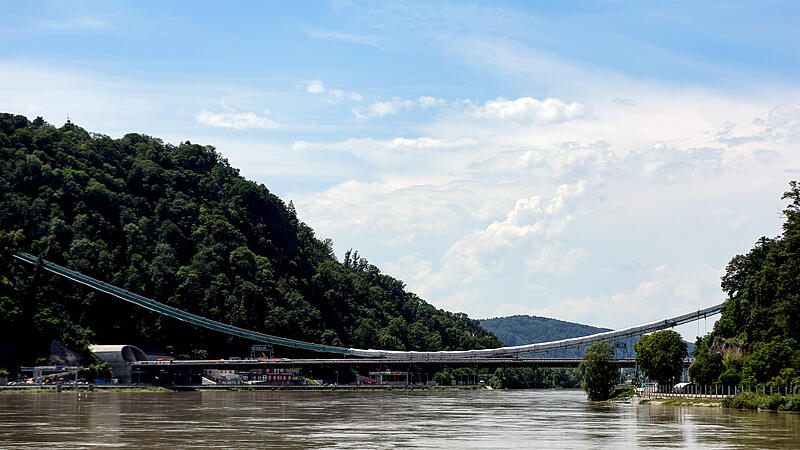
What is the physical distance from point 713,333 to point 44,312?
110 meters

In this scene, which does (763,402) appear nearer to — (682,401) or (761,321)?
(682,401)

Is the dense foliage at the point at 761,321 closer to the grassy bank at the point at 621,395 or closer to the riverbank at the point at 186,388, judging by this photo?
the grassy bank at the point at 621,395

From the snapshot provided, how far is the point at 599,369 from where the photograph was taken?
108938 millimetres

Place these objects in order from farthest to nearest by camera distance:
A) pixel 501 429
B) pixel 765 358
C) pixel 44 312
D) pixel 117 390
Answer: pixel 44 312
pixel 117 390
pixel 765 358
pixel 501 429

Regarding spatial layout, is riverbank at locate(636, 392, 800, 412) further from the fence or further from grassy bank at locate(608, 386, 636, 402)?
grassy bank at locate(608, 386, 636, 402)

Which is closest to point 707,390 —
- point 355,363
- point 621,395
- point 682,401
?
point 682,401

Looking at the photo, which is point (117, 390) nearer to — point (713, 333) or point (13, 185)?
Result: point (13, 185)

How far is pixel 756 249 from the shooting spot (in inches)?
4574

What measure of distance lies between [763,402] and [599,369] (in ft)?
111

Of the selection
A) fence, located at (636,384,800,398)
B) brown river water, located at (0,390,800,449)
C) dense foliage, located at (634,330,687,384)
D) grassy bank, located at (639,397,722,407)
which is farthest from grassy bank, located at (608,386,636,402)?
brown river water, located at (0,390,800,449)

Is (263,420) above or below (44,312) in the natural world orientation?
below

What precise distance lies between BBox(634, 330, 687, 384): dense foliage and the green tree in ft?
14.8

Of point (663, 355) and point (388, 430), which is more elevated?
point (663, 355)

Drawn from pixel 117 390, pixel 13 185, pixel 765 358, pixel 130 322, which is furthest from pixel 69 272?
A: pixel 765 358
